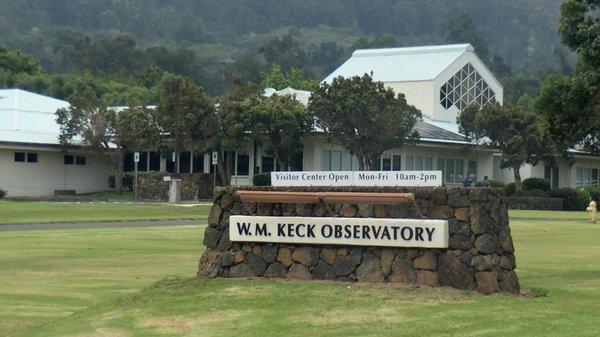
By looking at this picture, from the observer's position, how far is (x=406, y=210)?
1664cm

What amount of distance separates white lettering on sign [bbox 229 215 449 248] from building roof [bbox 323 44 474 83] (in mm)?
63648

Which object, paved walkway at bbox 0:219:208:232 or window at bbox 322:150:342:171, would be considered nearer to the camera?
paved walkway at bbox 0:219:208:232

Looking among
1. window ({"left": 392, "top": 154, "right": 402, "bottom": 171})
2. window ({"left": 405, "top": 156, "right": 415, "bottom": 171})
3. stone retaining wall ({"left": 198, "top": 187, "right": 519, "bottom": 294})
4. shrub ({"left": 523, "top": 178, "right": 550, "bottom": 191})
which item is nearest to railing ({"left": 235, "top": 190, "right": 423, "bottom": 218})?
stone retaining wall ({"left": 198, "top": 187, "right": 519, "bottom": 294})

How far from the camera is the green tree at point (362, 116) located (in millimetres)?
65750

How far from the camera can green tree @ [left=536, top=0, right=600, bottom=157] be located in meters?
21.2

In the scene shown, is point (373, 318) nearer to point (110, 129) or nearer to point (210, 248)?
point (210, 248)

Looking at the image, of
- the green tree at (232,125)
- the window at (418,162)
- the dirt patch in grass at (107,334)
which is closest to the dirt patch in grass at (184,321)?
the dirt patch in grass at (107,334)

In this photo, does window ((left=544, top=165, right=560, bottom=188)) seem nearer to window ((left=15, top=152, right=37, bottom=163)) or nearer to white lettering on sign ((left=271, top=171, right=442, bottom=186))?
window ((left=15, top=152, right=37, bottom=163))

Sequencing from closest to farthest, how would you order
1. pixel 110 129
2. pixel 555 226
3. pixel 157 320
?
1. pixel 157 320
2. pixel 555 226
3. pixel 110 129

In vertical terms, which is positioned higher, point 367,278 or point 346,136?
point 346,136

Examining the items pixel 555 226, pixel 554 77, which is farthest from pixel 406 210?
pixel 555 226

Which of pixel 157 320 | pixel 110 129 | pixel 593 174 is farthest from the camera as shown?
pixel 593 174

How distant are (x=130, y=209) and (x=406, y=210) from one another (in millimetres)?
36671

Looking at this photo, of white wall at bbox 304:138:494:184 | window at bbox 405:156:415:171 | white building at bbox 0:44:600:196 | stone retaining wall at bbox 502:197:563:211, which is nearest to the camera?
stone retaining wall at bbox 502:197:563:211
